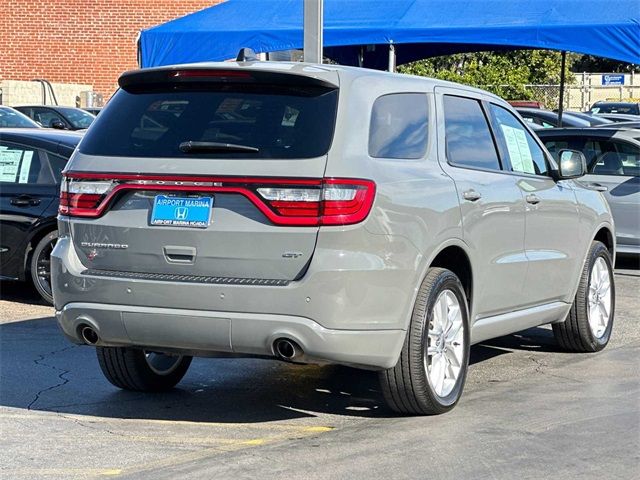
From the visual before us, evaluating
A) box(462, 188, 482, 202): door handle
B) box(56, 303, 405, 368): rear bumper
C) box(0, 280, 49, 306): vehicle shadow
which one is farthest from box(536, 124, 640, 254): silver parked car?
box(56, 303, 405, 368): rear bumper

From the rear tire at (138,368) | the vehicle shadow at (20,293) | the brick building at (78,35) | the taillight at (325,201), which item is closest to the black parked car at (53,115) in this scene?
the brick building at (78,35)

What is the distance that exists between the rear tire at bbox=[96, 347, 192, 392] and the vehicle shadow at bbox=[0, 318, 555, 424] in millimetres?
62

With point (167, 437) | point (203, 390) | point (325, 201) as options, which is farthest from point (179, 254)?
point (203, 390)

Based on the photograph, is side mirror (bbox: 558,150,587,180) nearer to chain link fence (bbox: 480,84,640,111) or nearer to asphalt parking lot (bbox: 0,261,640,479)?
asphalt parking lot (bbox: 0,261,640,479)

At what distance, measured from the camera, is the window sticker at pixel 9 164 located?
1080 centimetres

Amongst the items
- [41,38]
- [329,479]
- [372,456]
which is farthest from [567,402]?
[41,38]

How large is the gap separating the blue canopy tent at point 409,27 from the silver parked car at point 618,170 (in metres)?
1.36

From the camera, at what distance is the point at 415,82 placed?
21.7 ft

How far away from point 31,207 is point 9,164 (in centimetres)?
54

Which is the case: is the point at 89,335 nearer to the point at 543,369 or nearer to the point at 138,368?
the point at 138,368

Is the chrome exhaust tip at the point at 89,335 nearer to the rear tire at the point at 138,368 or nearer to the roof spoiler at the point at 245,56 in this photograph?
the rear tire at the point at 138,368

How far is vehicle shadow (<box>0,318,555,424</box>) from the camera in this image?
21.7 ft

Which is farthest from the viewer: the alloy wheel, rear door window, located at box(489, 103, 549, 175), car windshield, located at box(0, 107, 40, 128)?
car windshield, located at box(0, 107, 40, 128)

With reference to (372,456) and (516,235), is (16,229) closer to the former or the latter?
(516,235)
